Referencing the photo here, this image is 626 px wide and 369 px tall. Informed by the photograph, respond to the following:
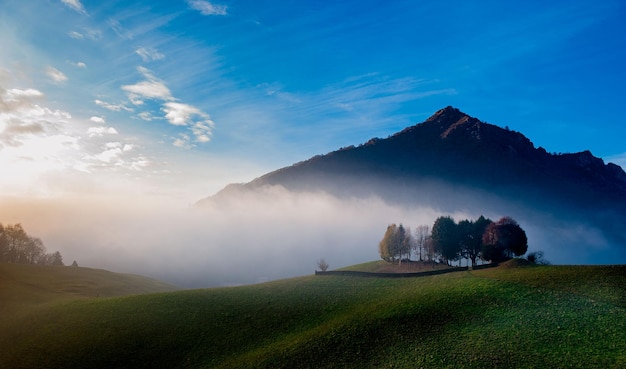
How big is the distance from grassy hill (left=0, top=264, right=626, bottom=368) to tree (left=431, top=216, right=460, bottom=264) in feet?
85.5

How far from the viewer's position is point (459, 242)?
99.1 m

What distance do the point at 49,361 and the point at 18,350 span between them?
28.2ft

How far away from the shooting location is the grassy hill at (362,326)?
4072 cm

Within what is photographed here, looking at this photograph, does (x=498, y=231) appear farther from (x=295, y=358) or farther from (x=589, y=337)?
(x=295, y=358)

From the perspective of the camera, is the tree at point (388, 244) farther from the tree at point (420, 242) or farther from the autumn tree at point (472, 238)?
the autumn tree at point (472, 238)

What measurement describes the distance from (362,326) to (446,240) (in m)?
58.1

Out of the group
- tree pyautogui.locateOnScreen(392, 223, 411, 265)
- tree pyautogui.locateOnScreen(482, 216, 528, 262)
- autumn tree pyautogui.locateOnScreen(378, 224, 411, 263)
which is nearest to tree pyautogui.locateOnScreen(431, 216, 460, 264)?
tree pyautogui.locateOnScreen(392, 223, 411, 265)

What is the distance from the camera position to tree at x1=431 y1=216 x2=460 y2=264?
98.9 meters

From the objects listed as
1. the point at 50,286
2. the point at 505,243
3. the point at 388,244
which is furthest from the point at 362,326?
the point at 50,286

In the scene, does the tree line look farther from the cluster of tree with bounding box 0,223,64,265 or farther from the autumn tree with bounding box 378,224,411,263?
the cluster of tree with bounding box 0,223,64,265

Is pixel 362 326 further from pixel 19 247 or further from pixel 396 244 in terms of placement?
pixel 19 247

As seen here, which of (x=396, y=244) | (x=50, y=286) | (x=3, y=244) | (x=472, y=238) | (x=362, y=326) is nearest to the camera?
(x=362, y=326)

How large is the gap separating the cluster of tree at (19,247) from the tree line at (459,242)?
145649 mm

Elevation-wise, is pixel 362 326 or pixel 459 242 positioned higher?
pixel 459 242
